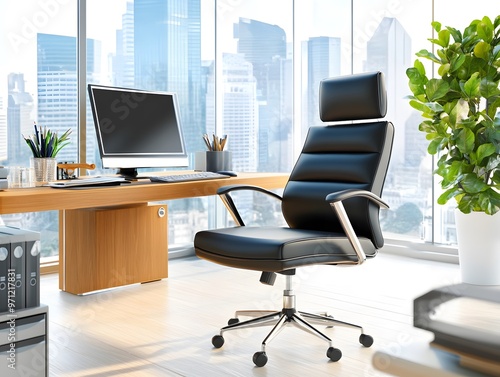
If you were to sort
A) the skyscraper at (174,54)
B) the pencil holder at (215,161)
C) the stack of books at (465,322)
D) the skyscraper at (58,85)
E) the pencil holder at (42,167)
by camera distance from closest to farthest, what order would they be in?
the stack of books at (465,322)
the pencil holder at (42,167)
the pencil holder at (215,161)
the skyscraper at (58,85)
the skyscraper at (174,54)

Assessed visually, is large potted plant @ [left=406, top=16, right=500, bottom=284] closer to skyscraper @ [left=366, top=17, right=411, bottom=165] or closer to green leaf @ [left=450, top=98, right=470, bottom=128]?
green leaf @ [left=450, top=98, right=470, bottom=128]

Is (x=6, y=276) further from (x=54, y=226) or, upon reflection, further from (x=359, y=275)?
(x=359, y=275)

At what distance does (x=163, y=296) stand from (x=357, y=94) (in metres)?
1.69

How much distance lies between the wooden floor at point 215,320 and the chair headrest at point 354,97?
90 centimetres

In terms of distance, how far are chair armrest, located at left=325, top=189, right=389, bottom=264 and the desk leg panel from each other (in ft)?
5.63

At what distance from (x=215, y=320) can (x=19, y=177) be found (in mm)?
1217

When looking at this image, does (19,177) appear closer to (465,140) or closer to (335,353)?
(335,353)

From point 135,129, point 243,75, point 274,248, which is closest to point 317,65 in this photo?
point 243,75

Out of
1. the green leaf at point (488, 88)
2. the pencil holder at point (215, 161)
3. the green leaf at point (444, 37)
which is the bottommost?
the pencil holder at point (215, 161)

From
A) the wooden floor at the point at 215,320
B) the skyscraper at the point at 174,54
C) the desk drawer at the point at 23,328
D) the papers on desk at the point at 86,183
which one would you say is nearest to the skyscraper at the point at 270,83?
the skyscraper at the point at 174,54

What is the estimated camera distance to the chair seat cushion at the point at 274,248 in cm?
→ 254

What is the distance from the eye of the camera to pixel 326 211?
301 cm

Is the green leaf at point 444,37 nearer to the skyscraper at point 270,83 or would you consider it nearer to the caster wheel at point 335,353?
the skyscraper at point 270,83

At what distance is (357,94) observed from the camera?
10.0 ft
